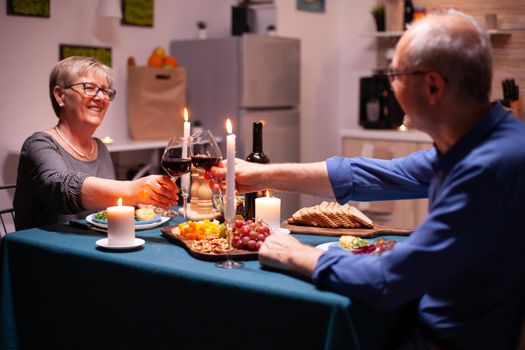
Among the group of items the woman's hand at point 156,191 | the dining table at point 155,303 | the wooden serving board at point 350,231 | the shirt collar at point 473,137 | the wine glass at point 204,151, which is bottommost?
the dining table at point 155,303

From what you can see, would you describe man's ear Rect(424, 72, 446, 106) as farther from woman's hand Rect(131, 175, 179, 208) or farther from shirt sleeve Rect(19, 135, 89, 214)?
shirt sleeve Rect(19, 135, 89, 214)

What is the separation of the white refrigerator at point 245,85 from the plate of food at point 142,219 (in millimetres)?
2604

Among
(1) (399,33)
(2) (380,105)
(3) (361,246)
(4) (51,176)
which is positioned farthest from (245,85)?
(3) (361,246)

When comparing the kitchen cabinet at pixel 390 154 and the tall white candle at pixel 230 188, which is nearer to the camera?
the tall white candle at pixel 230 188

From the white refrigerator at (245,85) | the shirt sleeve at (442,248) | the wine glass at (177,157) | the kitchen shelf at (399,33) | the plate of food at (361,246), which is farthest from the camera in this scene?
the white refrigerator at (245,85)

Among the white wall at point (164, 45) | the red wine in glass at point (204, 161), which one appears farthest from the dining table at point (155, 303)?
the white wall at point (164, 45)

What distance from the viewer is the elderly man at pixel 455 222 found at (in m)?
1.47

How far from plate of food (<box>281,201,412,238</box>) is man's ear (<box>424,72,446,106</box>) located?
660 millimetres

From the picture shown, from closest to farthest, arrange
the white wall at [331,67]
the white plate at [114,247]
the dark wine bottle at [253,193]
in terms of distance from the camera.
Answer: the white plate at [114,247] → the dark wine bottle at [253,193] → the white wall at [331,67]

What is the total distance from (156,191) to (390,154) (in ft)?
9.70

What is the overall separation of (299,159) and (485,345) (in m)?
4.06

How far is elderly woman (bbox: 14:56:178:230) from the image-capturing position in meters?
2.20

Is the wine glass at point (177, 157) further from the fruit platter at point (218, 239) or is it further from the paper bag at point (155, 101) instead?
the paper bag at point (155, 101)

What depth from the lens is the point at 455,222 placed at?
1457 mm
